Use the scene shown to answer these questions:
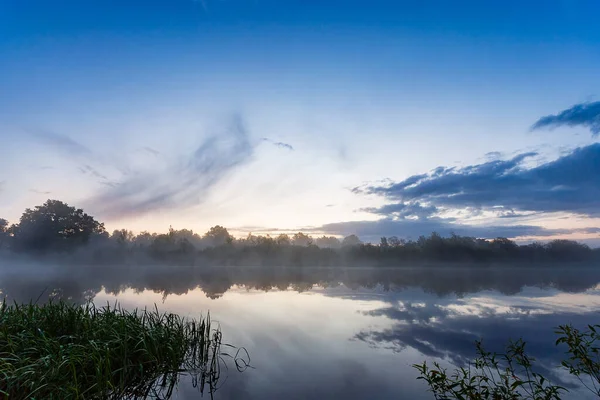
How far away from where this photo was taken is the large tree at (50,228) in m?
62.8

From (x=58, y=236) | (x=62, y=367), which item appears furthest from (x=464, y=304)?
(x=58, y=236)

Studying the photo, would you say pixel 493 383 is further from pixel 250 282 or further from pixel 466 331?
pixel 250 282

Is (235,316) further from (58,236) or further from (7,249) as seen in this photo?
(7,249)

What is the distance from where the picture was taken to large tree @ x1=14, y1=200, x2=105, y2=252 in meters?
62.8

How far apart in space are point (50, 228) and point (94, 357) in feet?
240

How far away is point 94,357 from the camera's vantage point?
562 centimetres

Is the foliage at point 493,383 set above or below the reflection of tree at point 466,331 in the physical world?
above

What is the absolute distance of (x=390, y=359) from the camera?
29.1ft

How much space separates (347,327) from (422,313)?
575cm

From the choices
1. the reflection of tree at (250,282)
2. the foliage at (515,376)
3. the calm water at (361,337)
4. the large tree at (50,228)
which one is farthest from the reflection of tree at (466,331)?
the large tree at (50,228)

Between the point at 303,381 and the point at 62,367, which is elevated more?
the point at 62,367

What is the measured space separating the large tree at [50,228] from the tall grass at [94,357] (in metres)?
68.7

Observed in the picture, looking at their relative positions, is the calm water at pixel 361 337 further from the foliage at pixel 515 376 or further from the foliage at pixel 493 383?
the foliage at pixel 515 376

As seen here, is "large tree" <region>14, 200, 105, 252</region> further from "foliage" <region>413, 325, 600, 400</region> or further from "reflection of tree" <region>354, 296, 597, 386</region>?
"foliage" <region>413, 325, 600, 400</region>
